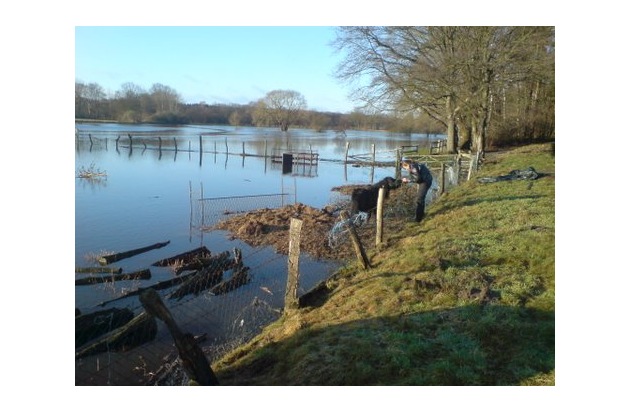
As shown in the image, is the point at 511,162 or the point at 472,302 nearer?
the point at 472,302

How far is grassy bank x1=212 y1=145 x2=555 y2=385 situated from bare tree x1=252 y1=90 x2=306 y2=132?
61.7 meters

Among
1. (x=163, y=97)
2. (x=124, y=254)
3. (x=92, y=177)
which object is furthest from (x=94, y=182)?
(x=163, y=97)

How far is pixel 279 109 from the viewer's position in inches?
2776

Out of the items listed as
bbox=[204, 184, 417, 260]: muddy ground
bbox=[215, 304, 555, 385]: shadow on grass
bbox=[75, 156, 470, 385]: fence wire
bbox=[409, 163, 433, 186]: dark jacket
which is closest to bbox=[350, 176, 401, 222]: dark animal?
bbox=[204, 184, 417, 260]: muddy ground

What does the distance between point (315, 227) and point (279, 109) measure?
6012cm

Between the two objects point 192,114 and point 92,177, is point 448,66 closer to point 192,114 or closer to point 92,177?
point 92,177

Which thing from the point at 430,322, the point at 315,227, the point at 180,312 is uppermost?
the point at 315,227

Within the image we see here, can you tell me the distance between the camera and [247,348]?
18.9 feet

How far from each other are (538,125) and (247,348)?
3366 cm

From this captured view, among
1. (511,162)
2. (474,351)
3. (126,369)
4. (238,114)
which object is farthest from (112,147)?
(474,351)

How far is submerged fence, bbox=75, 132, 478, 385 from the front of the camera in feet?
19.6

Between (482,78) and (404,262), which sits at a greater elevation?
(482,78)

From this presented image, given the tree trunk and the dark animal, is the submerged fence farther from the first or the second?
the tree trunk

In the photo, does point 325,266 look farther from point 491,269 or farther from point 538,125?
point 538,125
